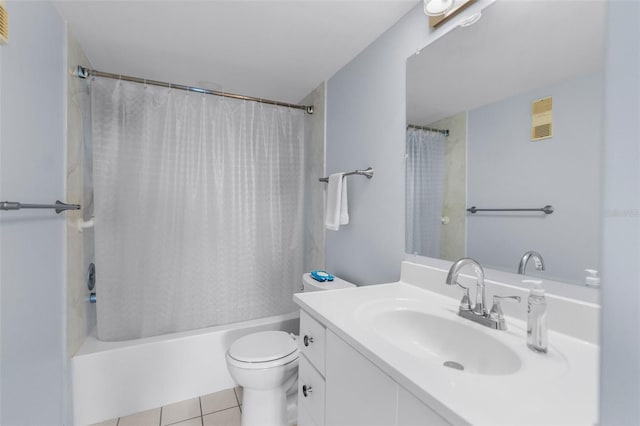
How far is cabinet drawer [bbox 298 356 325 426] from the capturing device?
3.23ft

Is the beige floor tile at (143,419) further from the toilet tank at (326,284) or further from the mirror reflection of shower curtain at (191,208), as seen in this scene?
the toilet tank at (326,284)

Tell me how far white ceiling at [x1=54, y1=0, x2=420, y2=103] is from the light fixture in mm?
205

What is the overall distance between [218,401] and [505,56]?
2.25m

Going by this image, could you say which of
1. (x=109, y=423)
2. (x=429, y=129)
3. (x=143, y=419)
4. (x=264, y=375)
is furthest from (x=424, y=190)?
(x=109, y=423)

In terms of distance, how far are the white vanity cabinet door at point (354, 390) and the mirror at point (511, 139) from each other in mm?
Result: 613

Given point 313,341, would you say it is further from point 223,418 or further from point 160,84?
point 160,84

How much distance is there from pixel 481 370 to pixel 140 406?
1.85m

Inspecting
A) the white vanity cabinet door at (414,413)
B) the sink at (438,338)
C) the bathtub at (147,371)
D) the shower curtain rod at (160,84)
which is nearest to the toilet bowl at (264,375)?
the bathtub at (147,371)

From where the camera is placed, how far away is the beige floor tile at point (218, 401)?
1718mm

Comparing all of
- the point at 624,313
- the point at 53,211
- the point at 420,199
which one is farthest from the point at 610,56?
the point at 53,211

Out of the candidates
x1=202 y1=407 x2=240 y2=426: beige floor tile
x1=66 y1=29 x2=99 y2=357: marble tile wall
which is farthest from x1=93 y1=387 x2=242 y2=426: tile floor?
x1=66 y1=29 x2=99 y2=357: marble tile wall

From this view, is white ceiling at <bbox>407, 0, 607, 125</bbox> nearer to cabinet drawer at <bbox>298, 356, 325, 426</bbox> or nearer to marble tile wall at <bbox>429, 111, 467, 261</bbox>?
marble tile wall at <bbox>429, 111, 467, 261</bbox>

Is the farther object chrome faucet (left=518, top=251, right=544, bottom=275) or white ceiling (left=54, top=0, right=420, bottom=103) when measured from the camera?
white ceiling (left=54, top=0, right=420, bottom=103)

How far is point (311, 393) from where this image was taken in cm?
107
